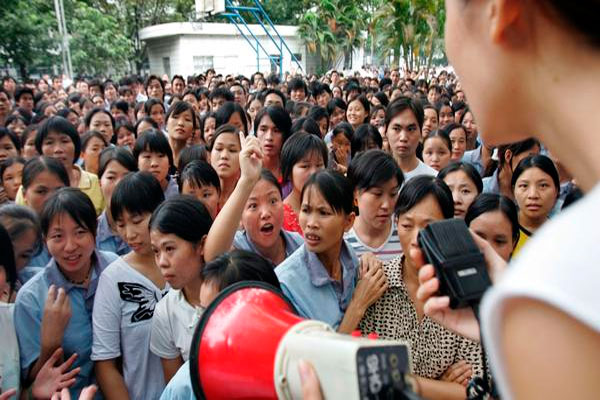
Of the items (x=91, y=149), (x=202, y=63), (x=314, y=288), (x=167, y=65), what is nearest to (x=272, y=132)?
(x=91, y=149)

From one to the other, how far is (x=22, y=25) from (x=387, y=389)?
18.1 meters

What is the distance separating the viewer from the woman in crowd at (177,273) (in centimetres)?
188

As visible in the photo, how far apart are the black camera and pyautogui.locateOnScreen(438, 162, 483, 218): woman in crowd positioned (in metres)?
1.93

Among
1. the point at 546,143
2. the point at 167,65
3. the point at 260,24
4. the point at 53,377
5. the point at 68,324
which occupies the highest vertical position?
the point at 260,24

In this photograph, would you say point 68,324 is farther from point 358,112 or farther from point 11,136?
point 358,112

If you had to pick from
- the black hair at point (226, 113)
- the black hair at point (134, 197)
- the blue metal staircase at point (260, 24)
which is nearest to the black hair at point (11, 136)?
the black hair at point (226, 113)

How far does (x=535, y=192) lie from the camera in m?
2.80

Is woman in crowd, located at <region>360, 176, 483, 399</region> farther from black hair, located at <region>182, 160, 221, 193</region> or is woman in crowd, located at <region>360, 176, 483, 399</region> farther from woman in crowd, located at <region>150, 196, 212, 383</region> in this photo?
black hair, located at <region>182, 160, 221, 193</region>

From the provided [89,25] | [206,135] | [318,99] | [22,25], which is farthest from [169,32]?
[206,135]

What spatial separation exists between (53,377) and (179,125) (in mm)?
2913

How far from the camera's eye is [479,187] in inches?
116

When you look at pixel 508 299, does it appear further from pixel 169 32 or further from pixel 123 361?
pixel 169 32

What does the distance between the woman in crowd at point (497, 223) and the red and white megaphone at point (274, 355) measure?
155cm

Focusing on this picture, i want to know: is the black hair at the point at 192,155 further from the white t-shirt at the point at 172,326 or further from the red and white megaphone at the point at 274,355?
the red and white megaphone at the point at 274,355
